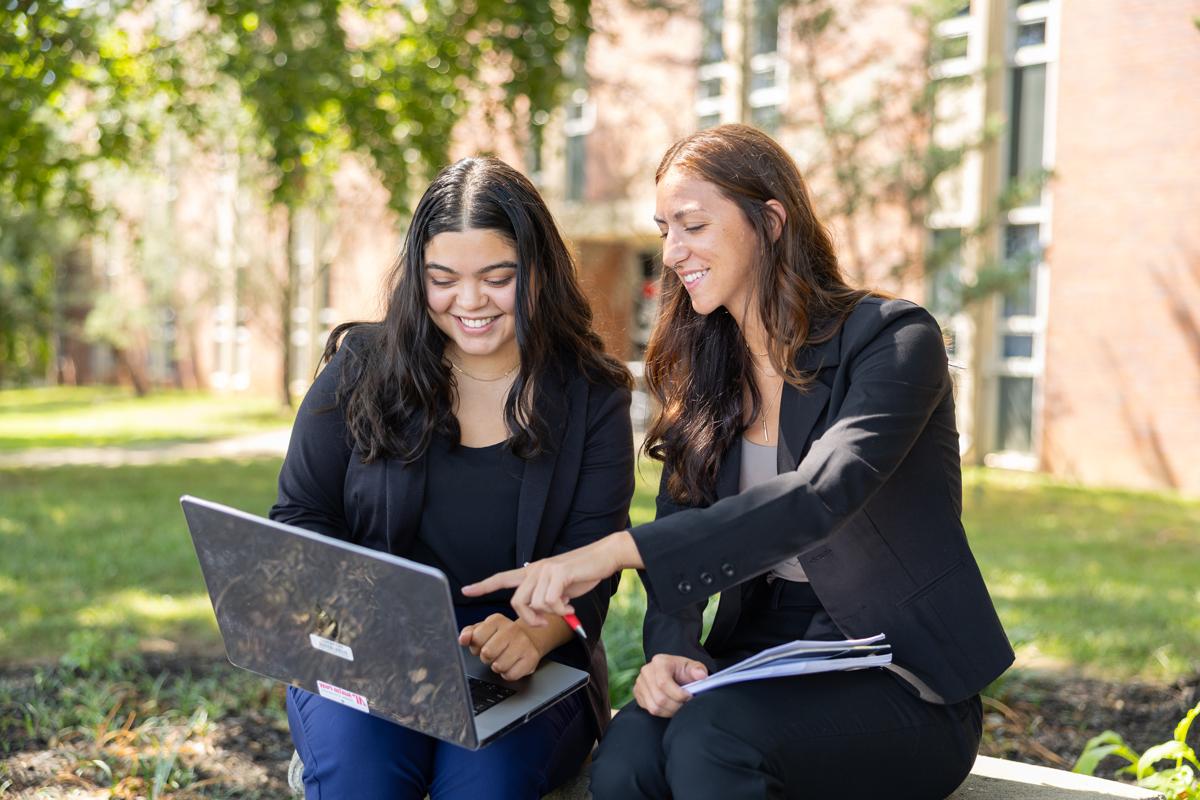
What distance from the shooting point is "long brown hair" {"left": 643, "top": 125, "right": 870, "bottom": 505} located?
95.3 inches

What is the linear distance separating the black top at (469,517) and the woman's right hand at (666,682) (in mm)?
559

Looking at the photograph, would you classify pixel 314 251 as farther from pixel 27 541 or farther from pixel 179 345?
pixel 27 541

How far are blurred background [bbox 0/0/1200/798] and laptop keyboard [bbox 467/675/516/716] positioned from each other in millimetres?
1089

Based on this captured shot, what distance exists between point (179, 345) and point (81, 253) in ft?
10.2

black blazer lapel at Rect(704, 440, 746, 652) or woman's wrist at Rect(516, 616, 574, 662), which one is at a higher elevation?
black blazer lapel at Rect(704, 440, 746, 652)

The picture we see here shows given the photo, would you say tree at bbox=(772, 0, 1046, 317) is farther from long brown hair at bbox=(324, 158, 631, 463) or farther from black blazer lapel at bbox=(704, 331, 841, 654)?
black blazer lapel at bbox=(704, 331, 841, 654)

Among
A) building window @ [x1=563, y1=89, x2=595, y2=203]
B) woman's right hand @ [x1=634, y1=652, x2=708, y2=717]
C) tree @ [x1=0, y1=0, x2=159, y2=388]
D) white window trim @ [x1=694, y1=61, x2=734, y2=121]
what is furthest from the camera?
building window @ [x1=563, y1=89, x2=595, y2=203]

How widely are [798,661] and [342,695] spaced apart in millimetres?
816

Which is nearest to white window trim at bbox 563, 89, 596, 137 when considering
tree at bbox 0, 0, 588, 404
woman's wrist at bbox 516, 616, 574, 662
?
tree at bbox 0, 0, 588, 404

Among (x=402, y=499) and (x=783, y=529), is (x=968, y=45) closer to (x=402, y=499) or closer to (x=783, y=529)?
(x=402, y=499)

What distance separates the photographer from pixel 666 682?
2.23m

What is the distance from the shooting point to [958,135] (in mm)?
12953

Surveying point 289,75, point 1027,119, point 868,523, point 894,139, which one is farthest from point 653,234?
point 868,523

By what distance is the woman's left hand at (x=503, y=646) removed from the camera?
2.40m
